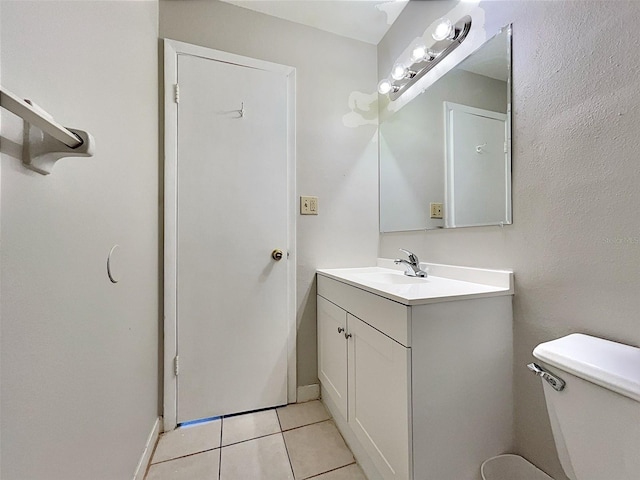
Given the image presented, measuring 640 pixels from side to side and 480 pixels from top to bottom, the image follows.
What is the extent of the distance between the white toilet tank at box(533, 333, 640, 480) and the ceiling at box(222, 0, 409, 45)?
1.84 m

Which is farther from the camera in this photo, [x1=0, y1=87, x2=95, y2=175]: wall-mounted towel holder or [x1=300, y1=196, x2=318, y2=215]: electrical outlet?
[x1=300, y1=196, x2=318, y2=215]: electrical outlet

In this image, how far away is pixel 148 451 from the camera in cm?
116

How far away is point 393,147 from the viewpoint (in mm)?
1689

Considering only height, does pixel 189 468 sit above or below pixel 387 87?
below

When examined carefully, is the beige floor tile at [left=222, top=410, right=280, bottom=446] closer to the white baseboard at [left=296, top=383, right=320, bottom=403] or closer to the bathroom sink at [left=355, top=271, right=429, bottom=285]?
the white baseboard at [left=296, top=383, right=320, bottom=403]

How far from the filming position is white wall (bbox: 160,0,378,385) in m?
1.58

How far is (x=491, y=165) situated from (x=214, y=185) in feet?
4.32

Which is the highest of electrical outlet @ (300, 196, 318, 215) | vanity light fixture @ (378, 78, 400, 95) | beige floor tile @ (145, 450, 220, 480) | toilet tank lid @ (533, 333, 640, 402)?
vanity light fixture @ (378, 78, 400, 95)

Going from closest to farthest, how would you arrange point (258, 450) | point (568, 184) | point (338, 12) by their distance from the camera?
point (568, 184) → point (258, 450) → point (338, 12)

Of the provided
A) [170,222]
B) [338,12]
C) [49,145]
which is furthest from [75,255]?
[338,12]

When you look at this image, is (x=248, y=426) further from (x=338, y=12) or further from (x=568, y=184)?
(x=338, y=12)

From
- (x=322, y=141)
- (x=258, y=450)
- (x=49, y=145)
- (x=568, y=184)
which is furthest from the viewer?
(x=322, y=141)

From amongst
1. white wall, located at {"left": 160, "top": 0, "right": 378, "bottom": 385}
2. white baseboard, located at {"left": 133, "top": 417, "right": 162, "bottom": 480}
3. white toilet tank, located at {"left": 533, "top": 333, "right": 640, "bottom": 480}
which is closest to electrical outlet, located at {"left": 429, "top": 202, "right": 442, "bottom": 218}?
white wall, located at {"left": 160, "top": 0, "right": 378, "bottom": 385}

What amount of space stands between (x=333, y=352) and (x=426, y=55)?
1.56 m
